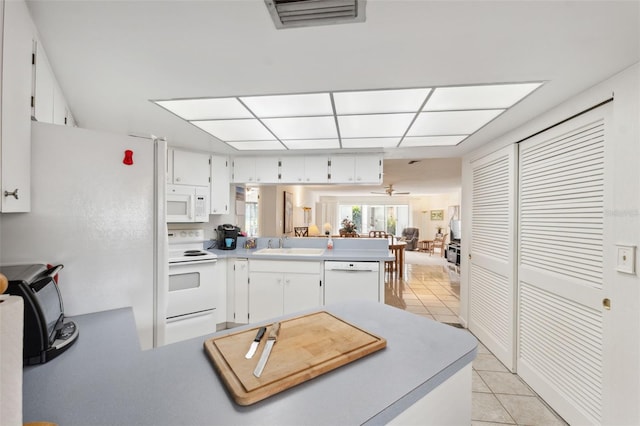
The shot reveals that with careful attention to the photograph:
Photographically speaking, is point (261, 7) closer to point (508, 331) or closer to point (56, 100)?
point (56, 100)

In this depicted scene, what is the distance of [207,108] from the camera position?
6.37ft

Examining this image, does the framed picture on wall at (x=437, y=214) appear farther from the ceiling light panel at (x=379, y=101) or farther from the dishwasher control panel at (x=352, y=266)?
the ceiling light panel at (x=379, y=101)

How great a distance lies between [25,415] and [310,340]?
72 cm

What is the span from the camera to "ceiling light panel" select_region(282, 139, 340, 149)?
2.73 meters

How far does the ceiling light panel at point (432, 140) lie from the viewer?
2.55 metres

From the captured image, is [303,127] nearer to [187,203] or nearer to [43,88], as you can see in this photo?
[43,88]

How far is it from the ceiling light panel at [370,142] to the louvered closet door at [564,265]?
112cm

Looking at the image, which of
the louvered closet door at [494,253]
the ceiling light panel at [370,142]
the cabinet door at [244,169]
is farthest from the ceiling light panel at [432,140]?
the cabinet door at [244,169]

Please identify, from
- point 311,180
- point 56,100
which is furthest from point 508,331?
point 56,100

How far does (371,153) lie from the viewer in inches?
126

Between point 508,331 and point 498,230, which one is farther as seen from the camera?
point 498,230

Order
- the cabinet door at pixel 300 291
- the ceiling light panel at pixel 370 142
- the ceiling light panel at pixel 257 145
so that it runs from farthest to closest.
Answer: the cabinet door at pixel 300 291 → the ceiling light panel at pixel 257 145 → the ceiling light panel at pixel 370 142

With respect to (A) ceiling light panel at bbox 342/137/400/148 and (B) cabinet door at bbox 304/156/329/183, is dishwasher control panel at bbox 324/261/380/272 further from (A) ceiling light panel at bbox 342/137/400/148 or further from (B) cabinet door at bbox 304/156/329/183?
(A) ceiling light panel at bbox 342/137/400/148

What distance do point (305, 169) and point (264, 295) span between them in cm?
161
